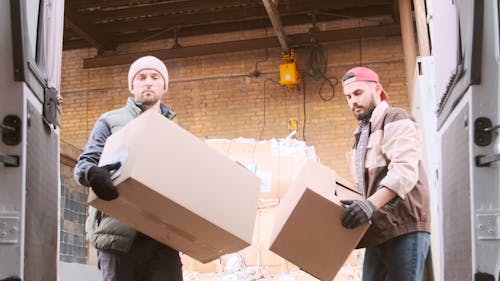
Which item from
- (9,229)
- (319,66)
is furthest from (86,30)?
(9,229)

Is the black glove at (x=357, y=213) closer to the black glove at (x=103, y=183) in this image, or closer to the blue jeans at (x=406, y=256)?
the blue jeans at (x=406, y=256)

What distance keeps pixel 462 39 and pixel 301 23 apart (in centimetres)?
965

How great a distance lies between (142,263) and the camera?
2764 millimetres

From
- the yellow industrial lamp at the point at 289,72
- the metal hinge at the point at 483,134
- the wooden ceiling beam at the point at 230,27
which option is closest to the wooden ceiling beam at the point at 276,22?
the yellow industrial lamp at the point at 289,72

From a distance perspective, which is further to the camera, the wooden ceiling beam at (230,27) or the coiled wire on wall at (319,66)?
the wooden ceiling beam at (230,27)

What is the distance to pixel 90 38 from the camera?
11680 mm

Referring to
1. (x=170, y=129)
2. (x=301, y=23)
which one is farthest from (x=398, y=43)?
(x=170, y=129)

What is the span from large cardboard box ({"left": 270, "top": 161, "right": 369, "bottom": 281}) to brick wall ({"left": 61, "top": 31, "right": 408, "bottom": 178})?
7815mm

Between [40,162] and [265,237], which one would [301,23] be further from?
[40,162]

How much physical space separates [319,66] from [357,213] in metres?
8.85

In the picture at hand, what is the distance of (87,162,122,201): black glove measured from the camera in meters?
2.29

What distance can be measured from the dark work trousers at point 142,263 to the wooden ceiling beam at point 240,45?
876 cm

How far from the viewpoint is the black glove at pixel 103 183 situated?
229 cm

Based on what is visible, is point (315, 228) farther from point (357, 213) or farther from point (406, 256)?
point (406, 256)
